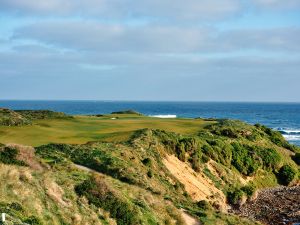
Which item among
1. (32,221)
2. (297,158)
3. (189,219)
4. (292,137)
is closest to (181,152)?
(189,219)

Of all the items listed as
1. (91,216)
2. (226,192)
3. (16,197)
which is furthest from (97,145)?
(16,197)

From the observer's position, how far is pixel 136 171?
3538cm

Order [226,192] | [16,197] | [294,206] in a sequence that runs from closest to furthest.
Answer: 1. [16,197]
2. [294,206]
3. [226,192]

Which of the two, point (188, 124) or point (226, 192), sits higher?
point (188, 124)

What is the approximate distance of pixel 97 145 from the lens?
40.1 meters

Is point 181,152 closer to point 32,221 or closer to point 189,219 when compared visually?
point 189,219

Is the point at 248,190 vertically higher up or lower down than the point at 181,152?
lower down

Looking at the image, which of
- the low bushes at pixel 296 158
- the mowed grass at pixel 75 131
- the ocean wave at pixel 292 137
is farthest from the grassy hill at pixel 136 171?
the ocean wave at pixel 292 137

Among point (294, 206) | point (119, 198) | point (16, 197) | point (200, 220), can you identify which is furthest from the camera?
point (294, 206)

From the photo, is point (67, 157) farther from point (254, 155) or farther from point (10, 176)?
point (254, 155)

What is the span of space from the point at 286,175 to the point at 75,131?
24602 millimetres

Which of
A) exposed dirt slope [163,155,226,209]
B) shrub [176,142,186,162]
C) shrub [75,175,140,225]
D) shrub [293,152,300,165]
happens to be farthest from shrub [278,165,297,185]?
shrub [75,175,140,225]

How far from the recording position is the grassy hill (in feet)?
70.0

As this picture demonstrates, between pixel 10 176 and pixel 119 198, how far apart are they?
6.05 m
